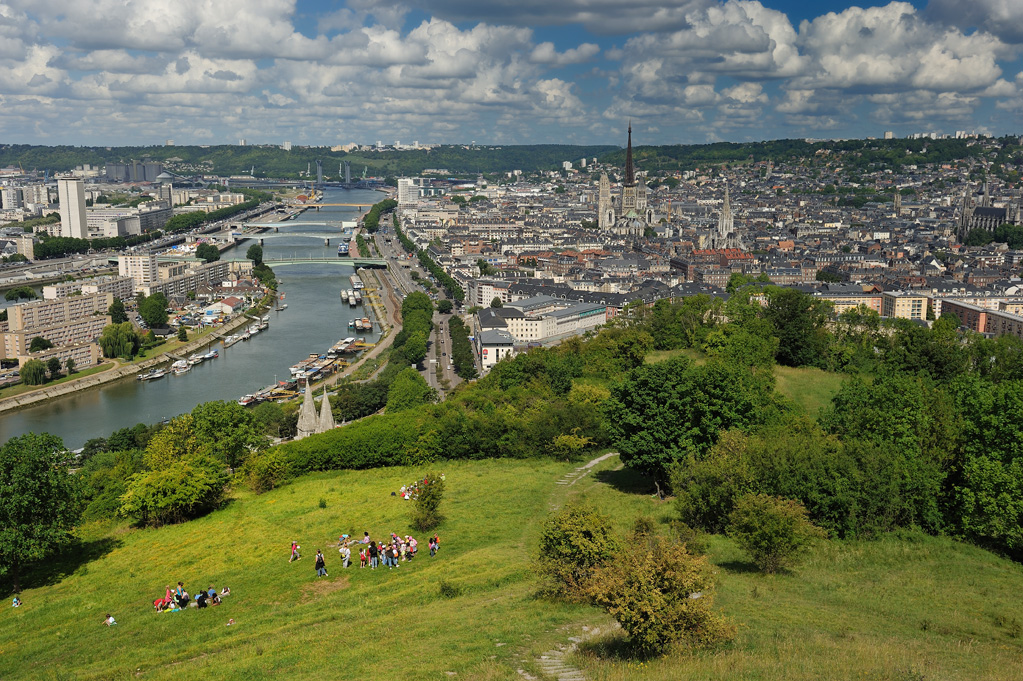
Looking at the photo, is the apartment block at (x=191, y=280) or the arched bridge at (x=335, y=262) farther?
the arched bridge at (x=335, y=262)

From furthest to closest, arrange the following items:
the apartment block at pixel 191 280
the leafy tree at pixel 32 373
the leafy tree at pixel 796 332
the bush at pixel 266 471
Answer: the apartment block at pixel 191 280 < the leafy tree at pixel 32 373 < the leafy tree at pixel 796 332 < the bush at pixel 266 471

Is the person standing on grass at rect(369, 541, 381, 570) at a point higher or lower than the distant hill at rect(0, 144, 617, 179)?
lower

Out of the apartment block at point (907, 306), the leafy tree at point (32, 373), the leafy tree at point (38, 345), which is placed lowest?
the leafy tree at point (32, 373)

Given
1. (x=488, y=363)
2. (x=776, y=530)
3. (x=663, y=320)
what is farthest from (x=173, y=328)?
(x=776, y=530)

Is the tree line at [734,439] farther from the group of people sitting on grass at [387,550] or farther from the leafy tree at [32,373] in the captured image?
the leafy tree at [32,373]

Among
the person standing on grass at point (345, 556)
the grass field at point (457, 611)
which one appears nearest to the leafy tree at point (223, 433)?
the grass field at point (457, 611)

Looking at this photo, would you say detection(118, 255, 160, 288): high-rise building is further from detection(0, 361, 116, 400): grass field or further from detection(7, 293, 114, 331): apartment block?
detection(0, 361, 116, 400): grass field

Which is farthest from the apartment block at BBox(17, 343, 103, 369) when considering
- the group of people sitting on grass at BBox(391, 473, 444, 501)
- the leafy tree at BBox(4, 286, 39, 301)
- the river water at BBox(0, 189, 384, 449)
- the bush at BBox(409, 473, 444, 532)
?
the bush at BBox(409, 473, 444, 532)
